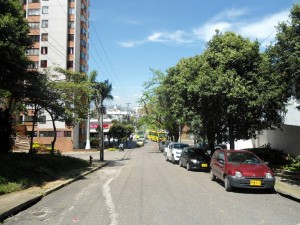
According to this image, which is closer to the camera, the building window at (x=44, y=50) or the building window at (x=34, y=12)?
the building window at (x=44, y=50)

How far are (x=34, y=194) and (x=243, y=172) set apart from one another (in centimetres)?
741

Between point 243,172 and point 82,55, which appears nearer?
point 243,172

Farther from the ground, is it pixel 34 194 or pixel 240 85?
pixel 240 85

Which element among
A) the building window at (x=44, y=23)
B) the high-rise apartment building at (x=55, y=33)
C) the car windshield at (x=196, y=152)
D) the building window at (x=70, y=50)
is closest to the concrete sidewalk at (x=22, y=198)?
the car windshield at (x=196, y=152)

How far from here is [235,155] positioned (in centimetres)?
1515

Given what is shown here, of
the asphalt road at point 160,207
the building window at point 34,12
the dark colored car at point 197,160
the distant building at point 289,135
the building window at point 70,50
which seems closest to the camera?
the asphalt road at point 160,207

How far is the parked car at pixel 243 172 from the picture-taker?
13.0m

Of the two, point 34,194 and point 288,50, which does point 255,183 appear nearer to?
point 288,50

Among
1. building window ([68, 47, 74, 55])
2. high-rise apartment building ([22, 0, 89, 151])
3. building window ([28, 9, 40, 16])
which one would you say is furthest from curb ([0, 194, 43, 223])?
building window ([28, 9, 40, 16])

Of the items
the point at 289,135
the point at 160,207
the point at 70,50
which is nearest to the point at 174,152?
the point at 289,135

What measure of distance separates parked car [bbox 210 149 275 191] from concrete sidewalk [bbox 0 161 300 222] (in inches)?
30.1

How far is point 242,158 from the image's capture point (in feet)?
48.8

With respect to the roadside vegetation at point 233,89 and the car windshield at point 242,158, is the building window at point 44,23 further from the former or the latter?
the car windshield at point 242,158

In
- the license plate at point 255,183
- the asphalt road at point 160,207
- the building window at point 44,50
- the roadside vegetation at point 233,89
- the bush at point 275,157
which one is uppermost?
the building window at point 44,50
